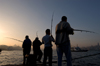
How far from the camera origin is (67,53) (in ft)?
10.1

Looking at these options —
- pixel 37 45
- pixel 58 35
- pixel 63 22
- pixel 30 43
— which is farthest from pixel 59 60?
pixel 30 43

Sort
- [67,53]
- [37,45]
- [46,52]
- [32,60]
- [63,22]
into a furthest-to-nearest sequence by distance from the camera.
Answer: [37,45] → [32,60] → [46,52] → [63,22] → [67,53]

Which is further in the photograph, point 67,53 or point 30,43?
point 30,43

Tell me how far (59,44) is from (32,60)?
3.03 metres

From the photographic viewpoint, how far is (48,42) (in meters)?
4.63

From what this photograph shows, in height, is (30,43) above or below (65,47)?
above

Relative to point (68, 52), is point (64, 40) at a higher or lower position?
higher

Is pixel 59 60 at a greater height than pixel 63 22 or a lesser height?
lesser

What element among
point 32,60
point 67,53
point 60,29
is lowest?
point 32,60

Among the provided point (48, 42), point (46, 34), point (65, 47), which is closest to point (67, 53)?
point (65, 47)

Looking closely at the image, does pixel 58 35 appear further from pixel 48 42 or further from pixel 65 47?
pixel 48 42

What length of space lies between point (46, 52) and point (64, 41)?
1818mm

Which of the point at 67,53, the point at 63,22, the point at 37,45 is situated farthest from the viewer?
the point at 37,45

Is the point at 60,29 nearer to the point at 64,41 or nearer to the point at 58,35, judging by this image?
the point at 58,35
